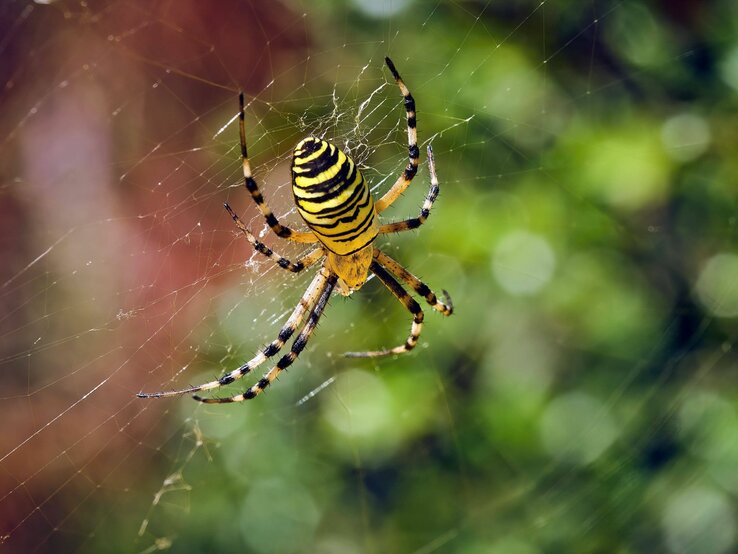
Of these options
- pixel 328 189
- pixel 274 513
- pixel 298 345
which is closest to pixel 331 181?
pixel 328 189

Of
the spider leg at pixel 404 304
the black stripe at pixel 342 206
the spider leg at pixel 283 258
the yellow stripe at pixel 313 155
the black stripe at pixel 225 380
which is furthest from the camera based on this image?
the spider leg at pixel 404 304

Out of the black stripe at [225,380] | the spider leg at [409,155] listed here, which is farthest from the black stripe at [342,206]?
the black stripe at [225,380]

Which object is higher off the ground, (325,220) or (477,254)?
(477,254)

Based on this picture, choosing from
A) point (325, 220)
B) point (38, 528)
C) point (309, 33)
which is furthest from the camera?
point (38, 528)

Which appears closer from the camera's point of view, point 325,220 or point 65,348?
point 325,220

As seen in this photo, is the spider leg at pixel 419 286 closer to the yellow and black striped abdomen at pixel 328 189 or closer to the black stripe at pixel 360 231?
the black stripe at pixel 360 231

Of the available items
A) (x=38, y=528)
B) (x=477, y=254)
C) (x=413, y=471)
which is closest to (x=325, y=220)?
(x=477, y=254)

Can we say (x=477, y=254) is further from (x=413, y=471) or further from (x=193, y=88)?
(x=193, y=88)

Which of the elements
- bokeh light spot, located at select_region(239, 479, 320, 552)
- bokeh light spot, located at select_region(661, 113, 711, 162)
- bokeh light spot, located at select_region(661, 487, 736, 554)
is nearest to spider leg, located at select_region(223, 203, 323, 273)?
bokeh light spot, located at select_region(239, 479, 320, 552)
